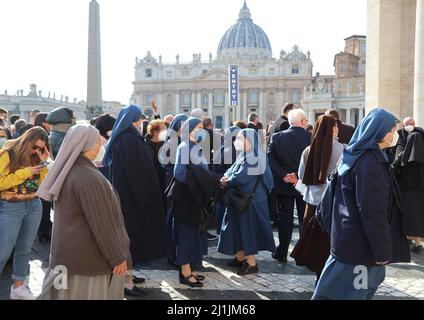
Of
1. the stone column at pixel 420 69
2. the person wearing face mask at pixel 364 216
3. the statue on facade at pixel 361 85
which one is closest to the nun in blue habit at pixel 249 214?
the person wearing face mask at pixel 364 216

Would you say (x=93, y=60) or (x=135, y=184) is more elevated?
(x=93, y=60)

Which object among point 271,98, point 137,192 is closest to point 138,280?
point 137,192

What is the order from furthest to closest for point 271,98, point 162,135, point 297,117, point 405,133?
point 271,98
point 405,133
point 162,135
point 297,117

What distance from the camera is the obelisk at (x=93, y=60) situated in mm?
17750

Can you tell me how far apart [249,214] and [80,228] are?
2.94 meters

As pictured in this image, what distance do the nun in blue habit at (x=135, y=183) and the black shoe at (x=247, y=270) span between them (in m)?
1.10

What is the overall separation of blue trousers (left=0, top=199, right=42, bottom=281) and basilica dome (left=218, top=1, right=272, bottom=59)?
97924 millimetres

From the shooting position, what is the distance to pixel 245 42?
10306 centimetres

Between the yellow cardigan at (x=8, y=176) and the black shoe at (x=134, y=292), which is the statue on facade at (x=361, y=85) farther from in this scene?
the yellow cardigan at (x=8, y=176)

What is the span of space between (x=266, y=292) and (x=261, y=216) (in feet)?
3.61

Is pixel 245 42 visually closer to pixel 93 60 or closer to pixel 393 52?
pixel 93 60

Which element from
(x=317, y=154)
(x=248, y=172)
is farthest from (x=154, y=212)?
(x=317, y=154)

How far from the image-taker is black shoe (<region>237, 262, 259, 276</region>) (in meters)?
5.38

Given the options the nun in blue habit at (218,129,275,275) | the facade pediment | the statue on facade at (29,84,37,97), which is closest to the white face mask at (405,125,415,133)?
the nun in blue habit at (218,129,275,275)
